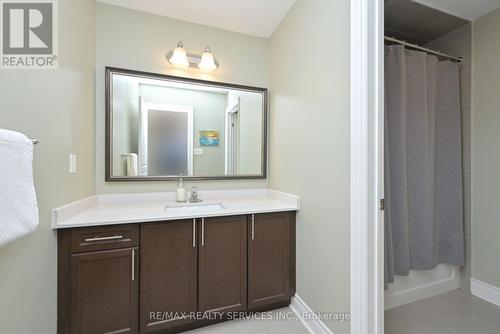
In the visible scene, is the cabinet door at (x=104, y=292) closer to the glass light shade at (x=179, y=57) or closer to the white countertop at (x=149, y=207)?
the white countertop at (x=149, y=207)

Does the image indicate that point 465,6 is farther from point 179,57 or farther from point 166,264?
point 166,264

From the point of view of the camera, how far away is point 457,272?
6.43 feet

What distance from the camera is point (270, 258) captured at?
1634 mm

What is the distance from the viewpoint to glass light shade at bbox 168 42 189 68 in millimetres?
1832

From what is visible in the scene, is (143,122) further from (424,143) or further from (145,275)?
(424,143)

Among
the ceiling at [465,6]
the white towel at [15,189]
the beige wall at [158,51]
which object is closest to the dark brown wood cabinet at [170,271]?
the white towel at [15,189]

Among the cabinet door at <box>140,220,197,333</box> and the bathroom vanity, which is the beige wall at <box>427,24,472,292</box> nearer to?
the bathroom vanity

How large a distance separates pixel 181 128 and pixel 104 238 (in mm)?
1079

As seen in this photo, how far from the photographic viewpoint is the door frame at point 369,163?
3.45 feet

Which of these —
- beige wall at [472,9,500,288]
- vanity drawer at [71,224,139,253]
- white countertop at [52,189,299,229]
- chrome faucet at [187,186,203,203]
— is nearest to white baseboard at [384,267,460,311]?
beige wall at [472,9,500,288]

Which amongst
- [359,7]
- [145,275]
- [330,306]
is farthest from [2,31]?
[330,306]

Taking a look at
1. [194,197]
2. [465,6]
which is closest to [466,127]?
[465,6]

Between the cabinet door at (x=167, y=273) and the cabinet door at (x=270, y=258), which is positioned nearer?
the cabinet door at (x=167, y=273)

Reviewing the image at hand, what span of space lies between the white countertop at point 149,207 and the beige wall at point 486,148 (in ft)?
5.57
